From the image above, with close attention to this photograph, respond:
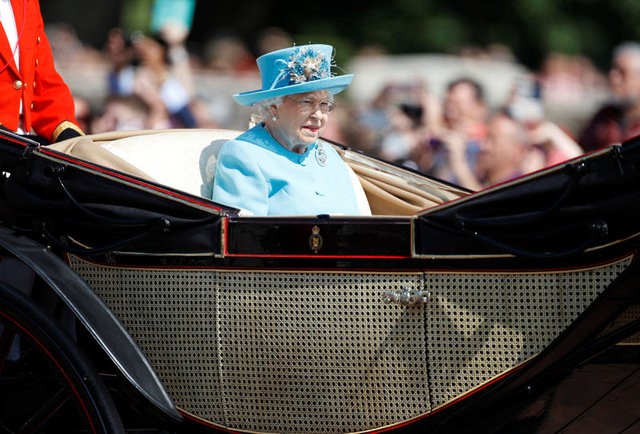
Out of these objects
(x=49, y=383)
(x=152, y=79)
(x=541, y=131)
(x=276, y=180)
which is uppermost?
(x=152, y=79)

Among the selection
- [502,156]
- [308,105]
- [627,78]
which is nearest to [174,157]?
[308,105]

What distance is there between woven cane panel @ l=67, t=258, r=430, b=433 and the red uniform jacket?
967 millimetres

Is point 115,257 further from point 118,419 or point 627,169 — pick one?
point 627,169

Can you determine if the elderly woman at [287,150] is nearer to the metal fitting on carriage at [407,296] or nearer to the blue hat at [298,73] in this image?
the blue hat at [298,73]

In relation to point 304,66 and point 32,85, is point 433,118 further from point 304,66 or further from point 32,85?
point 304,66

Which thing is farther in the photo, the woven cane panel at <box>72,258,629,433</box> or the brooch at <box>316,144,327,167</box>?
the brooch at <box>316,144,327,167</box>

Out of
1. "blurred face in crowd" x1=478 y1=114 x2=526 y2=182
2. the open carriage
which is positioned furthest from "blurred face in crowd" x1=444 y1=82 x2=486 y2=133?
the open carriage

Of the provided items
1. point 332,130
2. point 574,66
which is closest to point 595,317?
point 332,130

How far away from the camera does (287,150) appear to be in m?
3.71

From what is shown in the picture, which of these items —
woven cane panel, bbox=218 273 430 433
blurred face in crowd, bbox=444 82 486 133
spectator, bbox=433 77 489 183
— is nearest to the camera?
woven cane panel, bbox=218 273 430 433

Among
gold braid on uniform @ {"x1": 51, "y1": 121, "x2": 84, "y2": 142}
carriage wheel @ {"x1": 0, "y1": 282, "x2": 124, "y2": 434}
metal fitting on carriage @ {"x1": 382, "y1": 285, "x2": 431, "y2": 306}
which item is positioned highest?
gold braid on uniform @ {"x1": 51, "y1": 121, "x2": 84, "y2": 142}

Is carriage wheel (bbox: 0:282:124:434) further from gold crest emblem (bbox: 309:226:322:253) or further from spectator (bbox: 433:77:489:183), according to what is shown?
spectator (bbox: 433:77:489:183)

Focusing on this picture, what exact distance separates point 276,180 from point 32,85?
104 cm

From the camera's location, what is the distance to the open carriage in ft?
9.36
